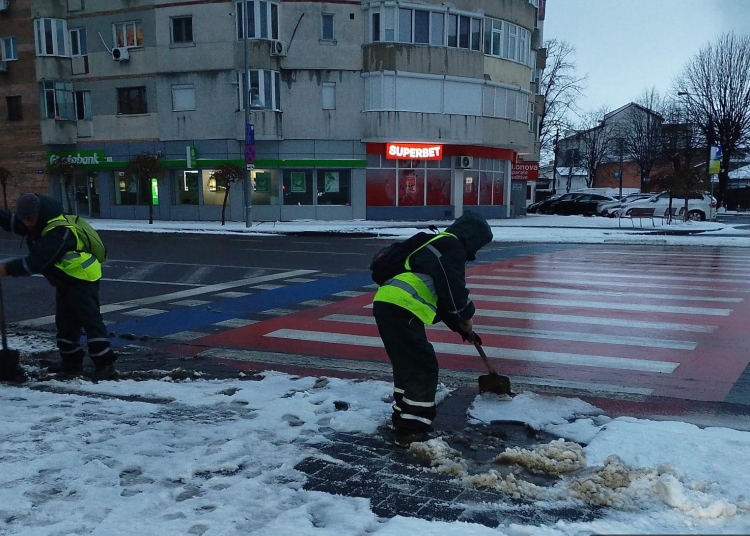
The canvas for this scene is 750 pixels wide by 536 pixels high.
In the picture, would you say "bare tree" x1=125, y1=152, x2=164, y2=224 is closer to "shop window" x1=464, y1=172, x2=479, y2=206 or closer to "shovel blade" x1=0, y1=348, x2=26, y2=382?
"shop window" x1=464, y1=172, x2=479, y2=206

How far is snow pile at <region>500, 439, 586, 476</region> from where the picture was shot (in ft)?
12.8

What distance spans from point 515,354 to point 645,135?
63660mm

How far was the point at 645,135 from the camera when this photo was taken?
208 ft

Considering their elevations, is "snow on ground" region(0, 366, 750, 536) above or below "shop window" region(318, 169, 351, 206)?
below

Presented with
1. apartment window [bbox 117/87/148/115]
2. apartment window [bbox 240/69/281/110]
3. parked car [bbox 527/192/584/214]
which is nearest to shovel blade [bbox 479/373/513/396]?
apartment window [bbox 240/69/281/110]

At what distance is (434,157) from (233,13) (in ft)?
37.7

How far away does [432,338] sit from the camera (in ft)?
24.4

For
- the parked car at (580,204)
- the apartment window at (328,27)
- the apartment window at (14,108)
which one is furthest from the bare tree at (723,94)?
the apartment window at (14,108)

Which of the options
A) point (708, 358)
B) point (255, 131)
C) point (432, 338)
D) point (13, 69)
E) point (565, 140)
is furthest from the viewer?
point (565, 140)

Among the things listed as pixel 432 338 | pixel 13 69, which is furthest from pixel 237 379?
pixel 13 69

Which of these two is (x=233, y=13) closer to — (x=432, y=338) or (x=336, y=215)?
(x=336, y=215)

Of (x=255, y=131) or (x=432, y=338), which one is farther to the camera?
(x=255, y=131)

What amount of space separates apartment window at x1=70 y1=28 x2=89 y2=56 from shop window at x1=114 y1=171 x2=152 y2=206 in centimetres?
663

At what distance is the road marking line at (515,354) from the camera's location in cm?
625
